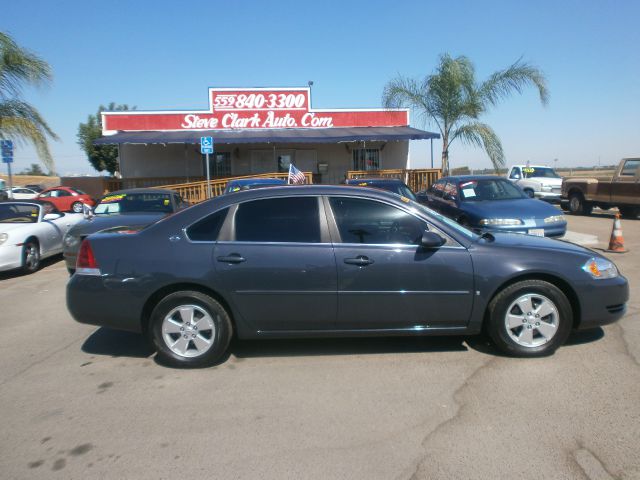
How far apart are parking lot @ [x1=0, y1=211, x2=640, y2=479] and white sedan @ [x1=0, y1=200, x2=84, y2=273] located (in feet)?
14.0

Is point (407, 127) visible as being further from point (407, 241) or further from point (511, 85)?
point (407, 241)

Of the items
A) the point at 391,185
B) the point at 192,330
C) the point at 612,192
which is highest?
the point at 391,185

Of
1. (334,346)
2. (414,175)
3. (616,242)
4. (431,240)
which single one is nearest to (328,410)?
(334,346)

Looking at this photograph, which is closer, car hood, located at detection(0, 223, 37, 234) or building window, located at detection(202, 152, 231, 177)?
car hood, located at detection(0, 223, 37, 234)

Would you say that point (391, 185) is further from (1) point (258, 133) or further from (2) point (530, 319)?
(1) point (258, 133)

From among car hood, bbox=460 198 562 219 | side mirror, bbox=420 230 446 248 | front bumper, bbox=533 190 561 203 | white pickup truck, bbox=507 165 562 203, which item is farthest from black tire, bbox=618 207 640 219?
side mirror, bbox=420 230 446 248

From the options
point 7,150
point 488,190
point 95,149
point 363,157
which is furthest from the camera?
point 95,149

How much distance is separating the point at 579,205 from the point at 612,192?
1.59 meters

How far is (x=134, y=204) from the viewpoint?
9445 mm

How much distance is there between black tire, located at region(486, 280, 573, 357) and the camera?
4.30 meters

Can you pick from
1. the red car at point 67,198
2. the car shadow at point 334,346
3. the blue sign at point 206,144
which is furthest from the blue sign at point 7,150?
the car shadow at point 334,346

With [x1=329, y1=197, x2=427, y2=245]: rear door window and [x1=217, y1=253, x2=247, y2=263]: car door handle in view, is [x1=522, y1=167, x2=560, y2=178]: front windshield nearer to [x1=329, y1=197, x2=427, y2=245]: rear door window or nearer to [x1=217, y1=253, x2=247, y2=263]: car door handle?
[x1=329, y1=197, x2=427, y2=245]: rear door window

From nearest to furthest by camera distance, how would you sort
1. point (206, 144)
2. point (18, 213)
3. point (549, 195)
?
point (18, 213), point (206, 144), point (549, 195)

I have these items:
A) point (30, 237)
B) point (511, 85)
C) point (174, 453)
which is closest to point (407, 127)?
point (511, 85)
